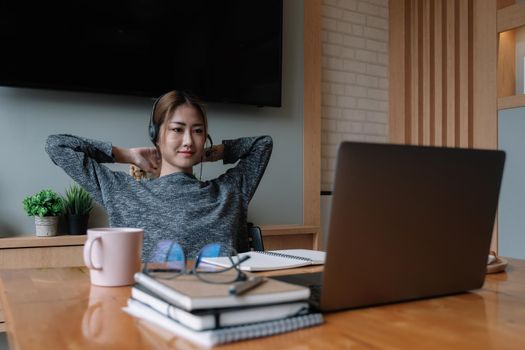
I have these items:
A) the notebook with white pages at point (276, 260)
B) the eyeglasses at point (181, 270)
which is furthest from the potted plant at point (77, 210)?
the eyeglasses at point (181, 270)

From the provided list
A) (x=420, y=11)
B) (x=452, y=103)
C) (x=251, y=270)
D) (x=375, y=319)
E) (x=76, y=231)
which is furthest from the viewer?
(x=420, y=11)

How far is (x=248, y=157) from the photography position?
1966 mm

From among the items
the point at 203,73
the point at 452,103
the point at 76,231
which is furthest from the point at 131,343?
the point at 452,103

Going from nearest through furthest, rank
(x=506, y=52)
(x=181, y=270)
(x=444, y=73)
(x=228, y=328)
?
(x=228, y=328) → (x=181, y=270) → (x=506, y=52) → (x=444, y=73)

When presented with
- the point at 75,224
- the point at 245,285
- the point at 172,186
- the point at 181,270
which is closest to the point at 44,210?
the point at 75,224

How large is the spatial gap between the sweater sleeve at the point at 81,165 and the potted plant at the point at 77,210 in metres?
0.61

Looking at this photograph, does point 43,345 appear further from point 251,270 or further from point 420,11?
point 420,11

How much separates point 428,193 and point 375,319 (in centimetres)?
19

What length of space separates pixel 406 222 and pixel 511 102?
2.45m

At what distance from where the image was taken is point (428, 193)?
0.72m

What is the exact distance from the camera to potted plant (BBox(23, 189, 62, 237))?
87.7 inches

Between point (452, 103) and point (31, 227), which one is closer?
point (31, 227)

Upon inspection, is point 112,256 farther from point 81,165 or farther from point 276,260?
point 81,165

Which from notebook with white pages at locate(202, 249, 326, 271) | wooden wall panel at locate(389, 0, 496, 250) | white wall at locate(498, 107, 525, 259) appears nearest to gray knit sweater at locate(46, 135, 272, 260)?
notebook with white pages at locate(202, 249, 326, 271)
